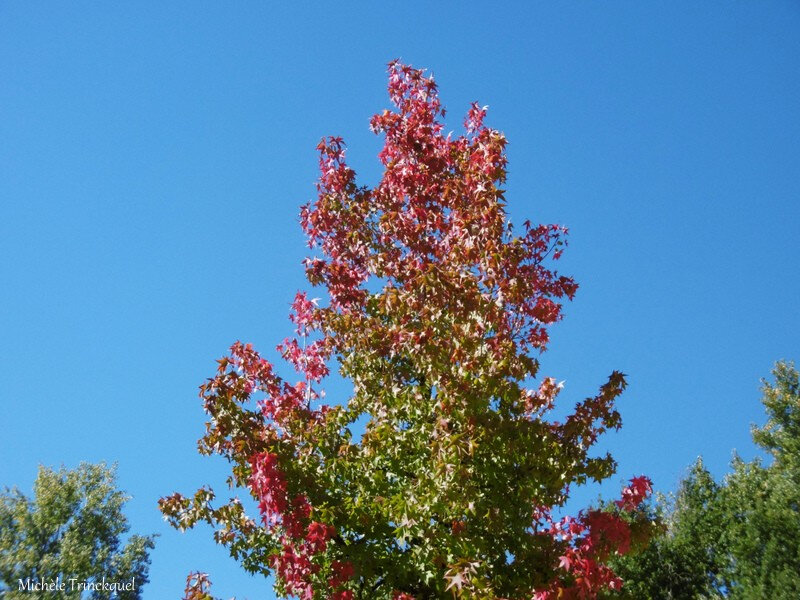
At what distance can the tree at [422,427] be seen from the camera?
380 inches

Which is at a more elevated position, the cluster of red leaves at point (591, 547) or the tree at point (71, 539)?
the tree at point (71, 539)

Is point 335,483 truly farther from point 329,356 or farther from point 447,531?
point 329,356

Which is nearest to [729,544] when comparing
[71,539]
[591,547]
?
[591,547]

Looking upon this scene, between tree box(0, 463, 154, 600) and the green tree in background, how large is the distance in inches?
911

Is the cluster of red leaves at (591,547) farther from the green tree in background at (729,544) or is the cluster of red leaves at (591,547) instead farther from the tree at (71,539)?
the tree at (71,539)

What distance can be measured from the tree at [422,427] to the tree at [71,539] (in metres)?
24.9

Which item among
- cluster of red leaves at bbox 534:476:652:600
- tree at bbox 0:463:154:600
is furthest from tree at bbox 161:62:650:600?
tree at bbox 0:463:154:600

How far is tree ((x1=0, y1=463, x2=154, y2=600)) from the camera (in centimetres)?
3136

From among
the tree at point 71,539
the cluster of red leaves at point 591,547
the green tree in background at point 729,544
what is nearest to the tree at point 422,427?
the cluster of red leaves at point 591,547

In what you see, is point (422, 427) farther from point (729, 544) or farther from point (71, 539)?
point (71, 539)

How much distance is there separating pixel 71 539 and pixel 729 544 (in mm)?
28575

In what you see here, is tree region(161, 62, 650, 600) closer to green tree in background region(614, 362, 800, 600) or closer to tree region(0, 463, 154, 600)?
green tree in background region(614, 362, 800, 600)

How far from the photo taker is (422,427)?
1010 centimetres

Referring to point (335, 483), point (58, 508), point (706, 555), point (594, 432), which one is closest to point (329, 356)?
point (335, 483)
